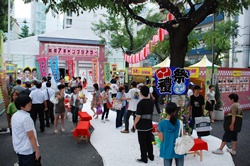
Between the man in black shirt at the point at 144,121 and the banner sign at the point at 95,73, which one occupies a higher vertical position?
the banner sign at the point at 95,73

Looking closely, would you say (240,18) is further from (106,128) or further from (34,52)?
(34,52)

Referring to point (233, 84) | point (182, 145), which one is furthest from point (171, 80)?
point (233, 84)

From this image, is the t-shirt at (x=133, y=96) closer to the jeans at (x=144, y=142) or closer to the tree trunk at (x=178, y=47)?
the tree trunk at (x=178, y=47)

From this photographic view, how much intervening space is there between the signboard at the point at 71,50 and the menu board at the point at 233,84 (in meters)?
14.3

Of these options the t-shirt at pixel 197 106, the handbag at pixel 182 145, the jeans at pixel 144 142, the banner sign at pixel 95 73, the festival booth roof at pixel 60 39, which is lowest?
the jeans at pixel 144 142

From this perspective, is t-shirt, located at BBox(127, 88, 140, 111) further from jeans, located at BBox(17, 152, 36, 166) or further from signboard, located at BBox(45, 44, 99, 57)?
signboard, located at BBox(45, 44, 99, 57)

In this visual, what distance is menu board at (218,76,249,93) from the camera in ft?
30.1

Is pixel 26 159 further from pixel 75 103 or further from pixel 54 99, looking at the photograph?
pixel 75 103

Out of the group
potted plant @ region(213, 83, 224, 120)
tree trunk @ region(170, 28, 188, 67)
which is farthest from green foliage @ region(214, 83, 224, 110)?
tree trunk @ region(170, 28, 188, 67)

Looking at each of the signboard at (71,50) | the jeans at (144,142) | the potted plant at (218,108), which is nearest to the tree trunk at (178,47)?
the jeans at (144,142)

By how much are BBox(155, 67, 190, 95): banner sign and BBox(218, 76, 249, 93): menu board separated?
5.76 metres

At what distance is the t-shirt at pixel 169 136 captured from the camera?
2.85 metres

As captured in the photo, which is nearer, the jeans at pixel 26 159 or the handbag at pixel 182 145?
the jeans at pixel 26 159

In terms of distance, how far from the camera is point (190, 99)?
210 inches
